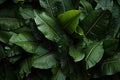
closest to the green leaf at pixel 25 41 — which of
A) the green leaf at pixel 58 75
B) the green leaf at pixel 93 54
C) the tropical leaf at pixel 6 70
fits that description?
the green leaf at pixel 58 75

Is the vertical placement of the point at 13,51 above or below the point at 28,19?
below

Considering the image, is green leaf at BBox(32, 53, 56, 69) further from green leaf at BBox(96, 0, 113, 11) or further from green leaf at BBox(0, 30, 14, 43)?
green leaf at BBox(96, 0, 113, 11)

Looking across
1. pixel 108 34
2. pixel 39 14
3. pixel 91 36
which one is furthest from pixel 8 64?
pixel 108 34

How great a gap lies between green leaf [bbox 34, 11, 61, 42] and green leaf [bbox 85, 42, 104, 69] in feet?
1.00

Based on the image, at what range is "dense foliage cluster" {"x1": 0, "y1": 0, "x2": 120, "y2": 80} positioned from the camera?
7.66 ft

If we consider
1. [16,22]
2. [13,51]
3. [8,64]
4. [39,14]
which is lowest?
[8,64]

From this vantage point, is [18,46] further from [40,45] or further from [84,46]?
[84,46]

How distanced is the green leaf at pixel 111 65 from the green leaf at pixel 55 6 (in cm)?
63

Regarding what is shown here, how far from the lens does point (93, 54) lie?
91.4 inches

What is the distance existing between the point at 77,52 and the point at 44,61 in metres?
0.31

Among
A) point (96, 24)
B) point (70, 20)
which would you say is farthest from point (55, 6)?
point (96, 24)

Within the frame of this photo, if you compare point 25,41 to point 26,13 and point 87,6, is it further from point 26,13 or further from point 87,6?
point 87,6

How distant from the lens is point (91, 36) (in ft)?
8.32

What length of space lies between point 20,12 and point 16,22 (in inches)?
4.0
